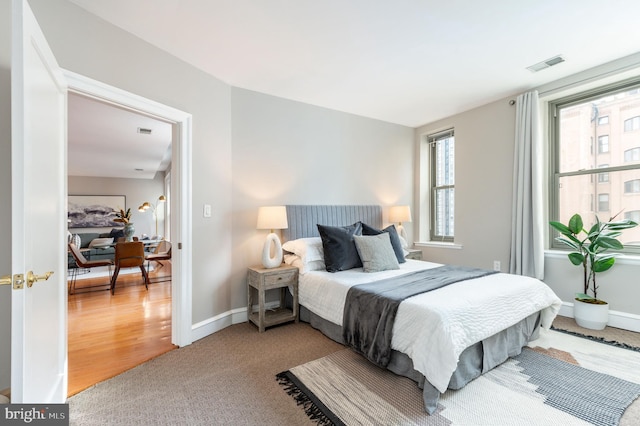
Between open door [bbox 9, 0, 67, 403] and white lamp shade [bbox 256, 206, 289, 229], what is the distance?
5.31 feet

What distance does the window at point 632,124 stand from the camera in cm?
285

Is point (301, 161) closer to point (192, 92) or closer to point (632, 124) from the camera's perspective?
point (192, 92)

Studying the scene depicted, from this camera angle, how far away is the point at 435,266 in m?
3.08

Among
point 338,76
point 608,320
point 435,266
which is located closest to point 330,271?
point 435,266

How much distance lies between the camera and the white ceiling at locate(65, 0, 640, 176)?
2.00 meters

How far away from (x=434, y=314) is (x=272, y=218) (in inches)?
73.9

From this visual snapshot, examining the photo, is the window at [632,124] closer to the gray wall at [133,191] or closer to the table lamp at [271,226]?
the table lamp at [271,226]

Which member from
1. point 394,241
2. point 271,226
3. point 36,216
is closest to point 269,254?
point 271,226

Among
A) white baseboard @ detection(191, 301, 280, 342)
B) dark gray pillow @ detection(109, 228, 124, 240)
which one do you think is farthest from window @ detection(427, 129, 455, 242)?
dark gray pillow @ detection(109, 228, 124, 240)

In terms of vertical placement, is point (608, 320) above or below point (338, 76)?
below

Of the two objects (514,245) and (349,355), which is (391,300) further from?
(514,245)

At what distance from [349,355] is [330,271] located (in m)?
0.85

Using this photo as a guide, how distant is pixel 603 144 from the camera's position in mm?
3072

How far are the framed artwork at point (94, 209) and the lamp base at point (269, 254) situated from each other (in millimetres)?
7498
